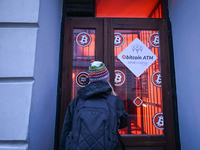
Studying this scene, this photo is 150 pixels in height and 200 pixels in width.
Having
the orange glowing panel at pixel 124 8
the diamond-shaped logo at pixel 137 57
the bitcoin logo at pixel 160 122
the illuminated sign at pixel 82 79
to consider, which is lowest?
the bitcoin logo at pixel 160 122

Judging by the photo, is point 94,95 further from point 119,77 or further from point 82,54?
point 82,54

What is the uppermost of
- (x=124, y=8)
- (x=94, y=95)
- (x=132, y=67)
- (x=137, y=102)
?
(x=124, y=8)

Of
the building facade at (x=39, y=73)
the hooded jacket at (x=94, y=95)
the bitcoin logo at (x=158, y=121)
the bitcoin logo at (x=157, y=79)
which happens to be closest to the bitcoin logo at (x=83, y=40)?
the building facade at (x=39, y=73)

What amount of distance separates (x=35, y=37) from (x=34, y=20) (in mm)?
204

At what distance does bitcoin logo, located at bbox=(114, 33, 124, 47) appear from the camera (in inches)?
90.1

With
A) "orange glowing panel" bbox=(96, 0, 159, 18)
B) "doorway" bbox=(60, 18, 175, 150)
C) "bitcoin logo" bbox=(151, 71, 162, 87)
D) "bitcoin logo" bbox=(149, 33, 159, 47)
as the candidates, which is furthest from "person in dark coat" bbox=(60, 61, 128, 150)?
"orange glowing panel" bbox=(96, 0, 159, 18)

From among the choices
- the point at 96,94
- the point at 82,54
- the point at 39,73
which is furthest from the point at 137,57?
the point at 39,73

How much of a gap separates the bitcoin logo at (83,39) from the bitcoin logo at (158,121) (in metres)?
1.79

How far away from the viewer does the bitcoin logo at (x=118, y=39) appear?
2289 mm

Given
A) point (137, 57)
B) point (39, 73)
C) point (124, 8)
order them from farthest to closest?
point (124, 8)
point (137, 57)
point (39, 73)

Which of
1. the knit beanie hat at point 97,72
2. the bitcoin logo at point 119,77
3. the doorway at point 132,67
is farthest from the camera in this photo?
the bitcoin logo at point 119,77

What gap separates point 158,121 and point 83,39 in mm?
1976

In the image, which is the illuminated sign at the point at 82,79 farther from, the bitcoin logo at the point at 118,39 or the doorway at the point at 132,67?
the bitcoin logo at the point at 118,39

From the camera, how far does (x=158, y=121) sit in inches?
84.4
